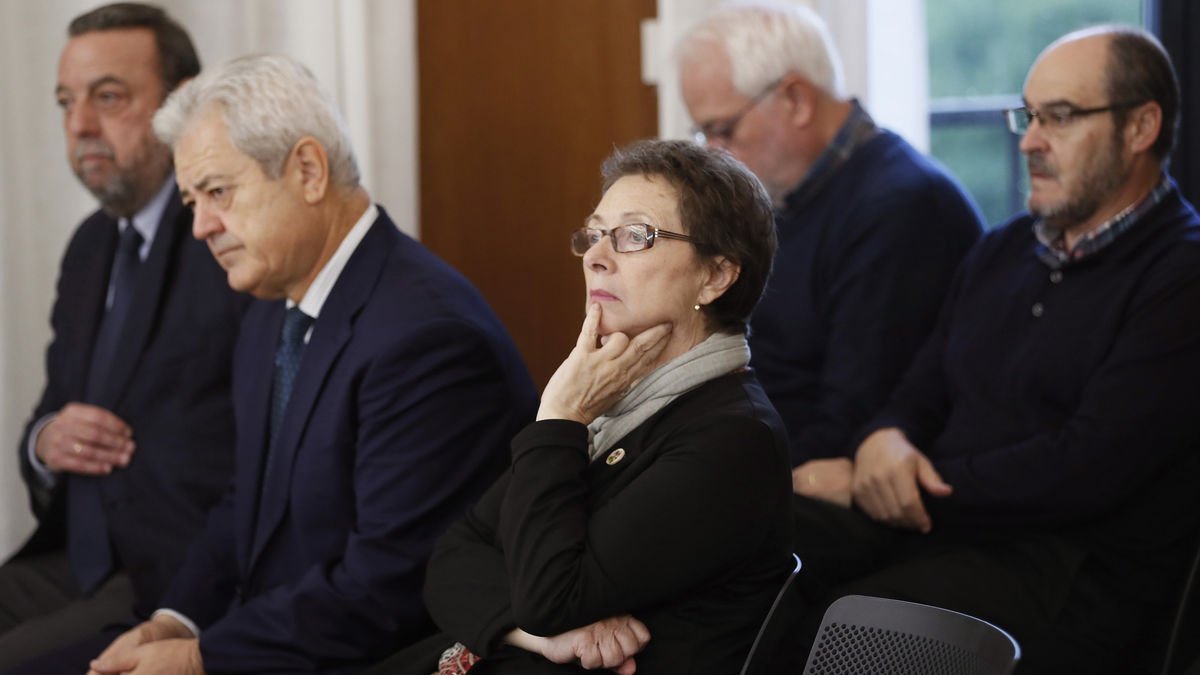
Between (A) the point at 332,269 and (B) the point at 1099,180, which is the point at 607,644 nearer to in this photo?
(A) the point at 332,269

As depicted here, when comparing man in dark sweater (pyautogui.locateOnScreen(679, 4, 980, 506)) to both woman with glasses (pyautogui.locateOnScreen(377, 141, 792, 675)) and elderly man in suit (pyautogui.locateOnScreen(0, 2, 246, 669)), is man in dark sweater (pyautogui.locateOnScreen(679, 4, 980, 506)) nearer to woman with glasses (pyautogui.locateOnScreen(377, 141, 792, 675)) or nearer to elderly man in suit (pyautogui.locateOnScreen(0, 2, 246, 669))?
woman with glasses (pyautogui.locateOnScreen(377, 141, 792, 675))

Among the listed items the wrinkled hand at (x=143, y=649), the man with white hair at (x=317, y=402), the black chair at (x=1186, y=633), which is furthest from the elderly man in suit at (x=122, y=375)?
the black chair at (x=1186, y=633)

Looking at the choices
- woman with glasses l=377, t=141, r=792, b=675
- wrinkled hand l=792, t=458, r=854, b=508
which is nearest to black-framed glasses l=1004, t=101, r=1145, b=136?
wrinkled hand l=792, t=458, r=854, b=508

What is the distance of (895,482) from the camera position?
2557 mm

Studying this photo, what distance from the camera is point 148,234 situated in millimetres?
3143

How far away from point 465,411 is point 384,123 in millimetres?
2050

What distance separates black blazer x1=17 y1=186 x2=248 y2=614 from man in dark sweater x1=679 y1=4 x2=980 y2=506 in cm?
121

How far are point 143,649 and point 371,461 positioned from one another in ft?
1.77

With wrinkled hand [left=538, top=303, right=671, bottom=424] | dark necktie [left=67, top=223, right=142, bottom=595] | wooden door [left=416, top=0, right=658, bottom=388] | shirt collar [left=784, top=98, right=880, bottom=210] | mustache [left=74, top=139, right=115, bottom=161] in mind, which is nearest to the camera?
wrinkled hand [left=538, top=303, right=671, bottom=424]

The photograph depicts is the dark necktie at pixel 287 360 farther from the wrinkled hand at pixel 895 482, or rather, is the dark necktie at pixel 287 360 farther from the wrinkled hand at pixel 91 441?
the wrinkled hand at pixel 895 482

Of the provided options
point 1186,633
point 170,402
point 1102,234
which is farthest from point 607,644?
point 170,402

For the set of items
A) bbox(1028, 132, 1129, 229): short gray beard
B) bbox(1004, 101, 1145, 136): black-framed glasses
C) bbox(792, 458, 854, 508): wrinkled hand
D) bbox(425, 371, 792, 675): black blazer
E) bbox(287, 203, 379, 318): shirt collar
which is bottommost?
bbox(792, 458, 854, 508): wrinkled hand

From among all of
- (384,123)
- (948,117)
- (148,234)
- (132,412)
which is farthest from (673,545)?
(384,123)

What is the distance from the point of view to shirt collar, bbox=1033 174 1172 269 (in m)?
2.50
